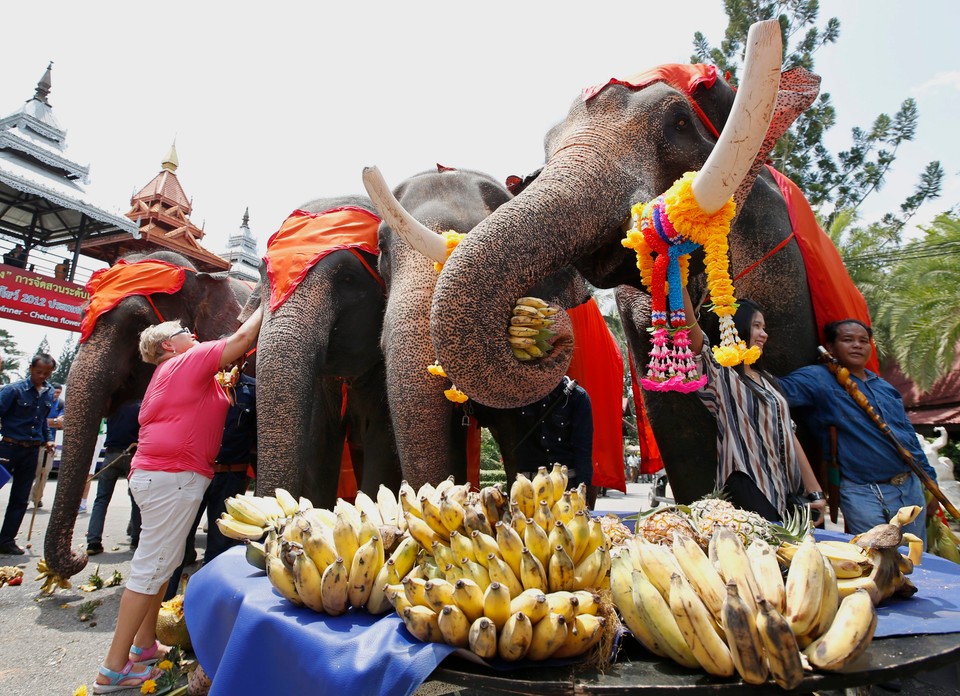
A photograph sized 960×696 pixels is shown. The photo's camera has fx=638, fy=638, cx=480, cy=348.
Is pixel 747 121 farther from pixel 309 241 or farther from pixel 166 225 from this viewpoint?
pixel 166 225

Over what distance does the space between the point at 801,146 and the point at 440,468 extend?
26.1 metres

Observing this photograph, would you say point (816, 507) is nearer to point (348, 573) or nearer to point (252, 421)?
point (348, 573)

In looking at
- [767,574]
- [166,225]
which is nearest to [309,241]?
[767,574]

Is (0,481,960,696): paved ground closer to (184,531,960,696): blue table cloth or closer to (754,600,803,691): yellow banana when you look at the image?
(184,531,960,696): blue table cloth

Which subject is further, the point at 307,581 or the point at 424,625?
the point at 307,581

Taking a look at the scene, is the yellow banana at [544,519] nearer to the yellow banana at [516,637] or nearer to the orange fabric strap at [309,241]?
the yellow banana at [516,637]

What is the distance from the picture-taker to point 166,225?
90.8 feet

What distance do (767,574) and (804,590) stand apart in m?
0.11

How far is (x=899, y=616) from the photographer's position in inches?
66.2

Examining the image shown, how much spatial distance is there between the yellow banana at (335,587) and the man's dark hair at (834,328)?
→ 9.67 ft

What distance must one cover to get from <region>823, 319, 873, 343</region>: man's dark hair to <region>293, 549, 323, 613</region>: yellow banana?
118 inches

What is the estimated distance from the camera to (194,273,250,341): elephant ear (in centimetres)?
579

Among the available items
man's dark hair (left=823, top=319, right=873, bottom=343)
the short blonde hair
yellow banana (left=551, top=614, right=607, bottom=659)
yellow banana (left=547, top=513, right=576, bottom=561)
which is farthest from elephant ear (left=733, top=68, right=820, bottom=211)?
the short blonde hair

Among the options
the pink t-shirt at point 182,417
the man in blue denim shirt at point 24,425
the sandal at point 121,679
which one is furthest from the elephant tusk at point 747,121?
the man in blue denim shirt at point 24,425
